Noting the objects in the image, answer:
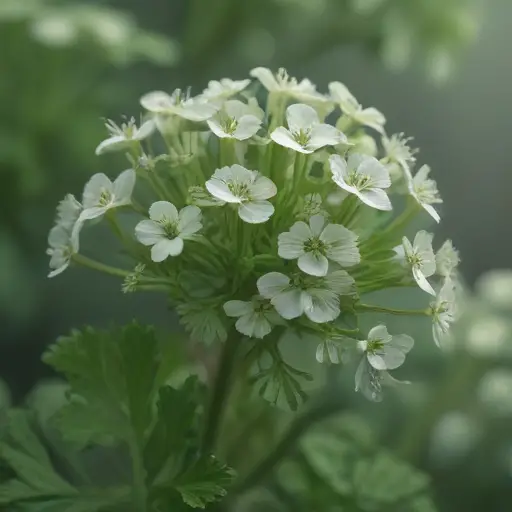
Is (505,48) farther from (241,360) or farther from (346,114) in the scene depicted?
(241,360)

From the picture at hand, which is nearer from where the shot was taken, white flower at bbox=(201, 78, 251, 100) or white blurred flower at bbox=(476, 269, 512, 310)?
white flower at bbox=(201, 78, 251, 100)

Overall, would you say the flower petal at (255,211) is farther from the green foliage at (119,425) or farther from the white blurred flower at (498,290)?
the white blurred flower at (498,290)

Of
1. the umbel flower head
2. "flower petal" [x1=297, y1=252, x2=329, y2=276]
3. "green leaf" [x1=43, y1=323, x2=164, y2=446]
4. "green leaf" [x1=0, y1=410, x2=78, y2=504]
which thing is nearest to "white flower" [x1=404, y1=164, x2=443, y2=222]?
the umbel flower head

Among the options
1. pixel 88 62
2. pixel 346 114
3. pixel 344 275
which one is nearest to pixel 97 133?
pixel 88 62

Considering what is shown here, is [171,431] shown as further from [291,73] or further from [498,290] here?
[291,73]

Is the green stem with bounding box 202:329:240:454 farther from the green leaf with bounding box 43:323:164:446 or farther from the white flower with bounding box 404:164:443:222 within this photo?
the white flower with bounding box 404:164:443:222

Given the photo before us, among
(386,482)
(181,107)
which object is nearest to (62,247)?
(181,107)

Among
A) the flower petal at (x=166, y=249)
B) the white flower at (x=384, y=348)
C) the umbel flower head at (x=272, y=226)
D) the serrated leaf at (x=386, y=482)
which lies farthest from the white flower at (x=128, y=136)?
the serrated leaf at (x=386, y=482)
